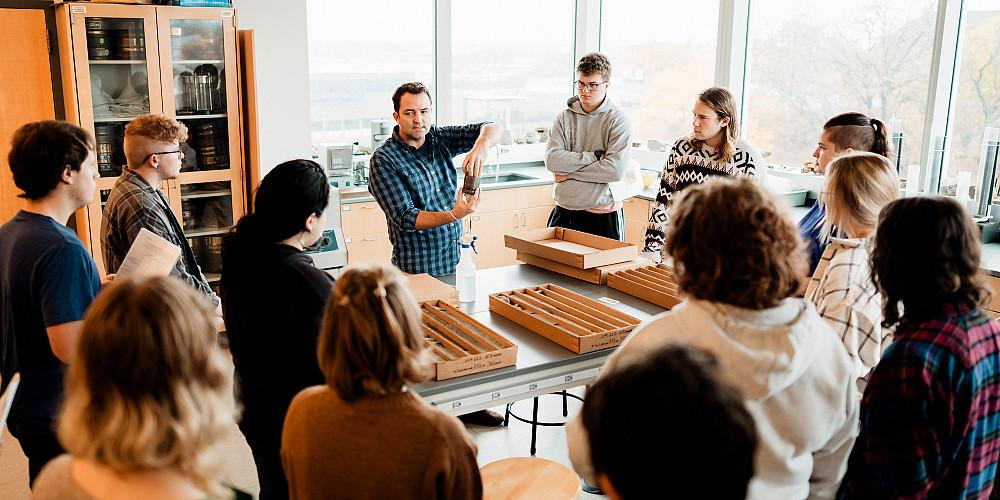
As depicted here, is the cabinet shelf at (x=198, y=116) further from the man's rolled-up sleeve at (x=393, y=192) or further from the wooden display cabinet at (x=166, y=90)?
the man's rolled-up sleeve at (x=393, y=192)

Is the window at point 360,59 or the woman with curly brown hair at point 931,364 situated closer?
the woman with curly brown hair at point 931,364

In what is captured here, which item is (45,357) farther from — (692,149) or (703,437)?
(692,149)

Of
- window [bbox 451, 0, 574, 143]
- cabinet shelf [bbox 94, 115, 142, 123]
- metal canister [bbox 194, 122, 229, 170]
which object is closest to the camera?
cabinet shelf [bbox 94, 115, 142, 123]

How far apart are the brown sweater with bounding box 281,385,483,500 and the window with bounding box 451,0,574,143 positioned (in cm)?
500

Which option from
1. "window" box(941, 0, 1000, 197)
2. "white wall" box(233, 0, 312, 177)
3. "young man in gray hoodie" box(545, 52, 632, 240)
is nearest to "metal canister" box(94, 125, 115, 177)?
"white wall" box(233, 0, 312, 177)

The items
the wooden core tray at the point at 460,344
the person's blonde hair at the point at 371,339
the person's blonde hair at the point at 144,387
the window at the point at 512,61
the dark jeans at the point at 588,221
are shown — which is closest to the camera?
the person's blonde hair at the point at 144,387

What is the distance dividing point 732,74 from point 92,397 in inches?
197

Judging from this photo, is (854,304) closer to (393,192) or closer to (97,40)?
(393,192)

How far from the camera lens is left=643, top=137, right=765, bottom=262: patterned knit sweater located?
3.52 metres

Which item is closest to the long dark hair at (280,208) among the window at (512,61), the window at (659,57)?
the window at (659,57)

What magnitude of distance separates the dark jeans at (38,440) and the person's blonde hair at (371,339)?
1.08 metres

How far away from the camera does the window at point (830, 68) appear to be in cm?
441

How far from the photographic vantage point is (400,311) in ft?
4.72

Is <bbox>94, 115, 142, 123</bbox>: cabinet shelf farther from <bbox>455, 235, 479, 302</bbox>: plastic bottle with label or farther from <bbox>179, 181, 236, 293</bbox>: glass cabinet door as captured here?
<bbox>455, 235, 479, 302</bbox>: plastic bottle with label
